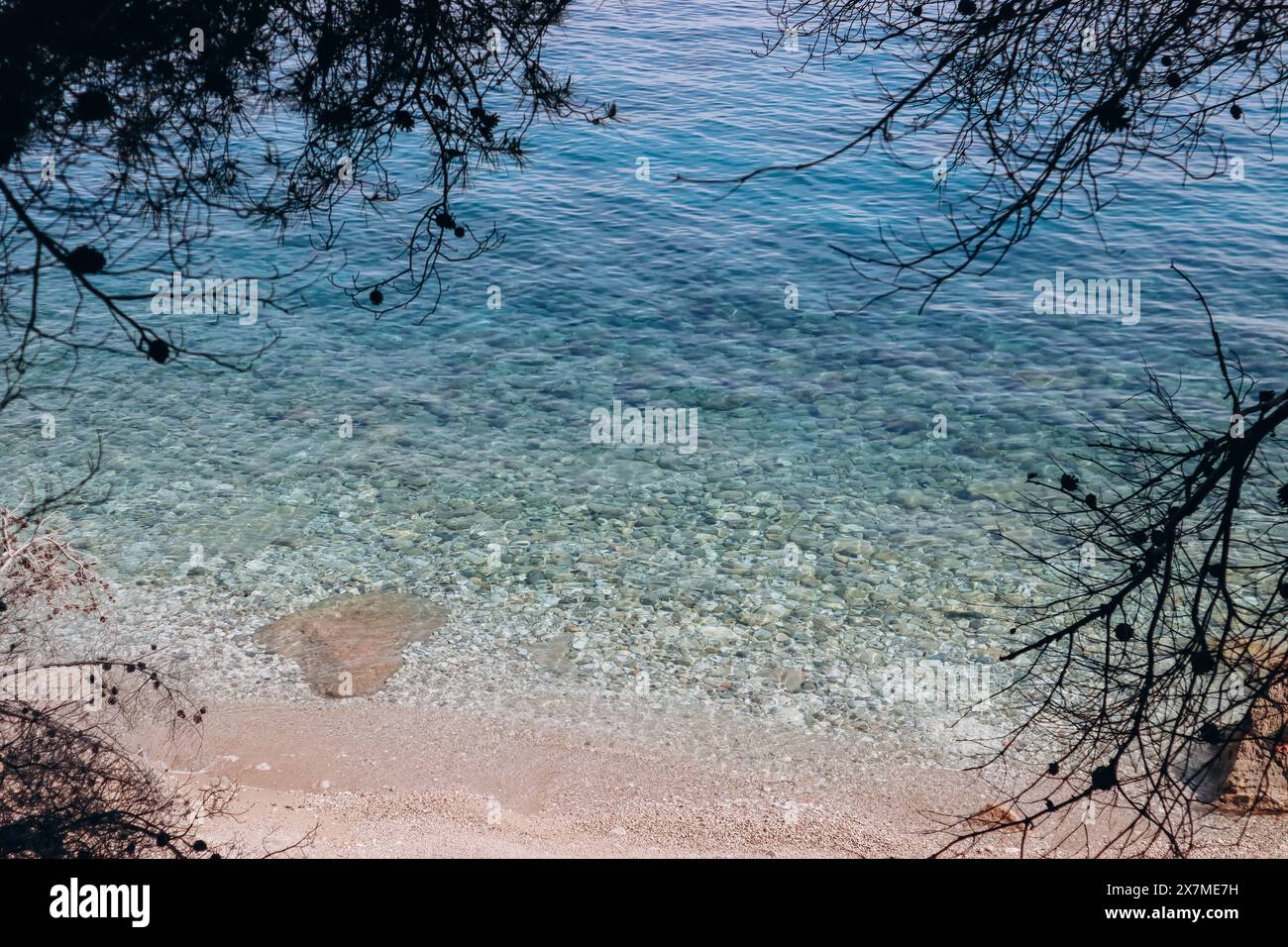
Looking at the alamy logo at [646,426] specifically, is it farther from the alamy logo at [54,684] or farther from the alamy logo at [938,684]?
the alamy logo at [54,684]

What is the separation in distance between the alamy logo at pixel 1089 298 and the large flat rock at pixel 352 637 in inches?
639

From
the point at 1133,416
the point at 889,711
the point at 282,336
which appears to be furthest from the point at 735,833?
the point at 282,336

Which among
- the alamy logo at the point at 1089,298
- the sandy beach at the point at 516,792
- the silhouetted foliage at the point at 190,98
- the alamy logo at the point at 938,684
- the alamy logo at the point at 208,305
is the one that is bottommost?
Answer: the sandy beach at the point at 516,792

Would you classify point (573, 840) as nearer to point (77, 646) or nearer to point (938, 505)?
point (77, 646)

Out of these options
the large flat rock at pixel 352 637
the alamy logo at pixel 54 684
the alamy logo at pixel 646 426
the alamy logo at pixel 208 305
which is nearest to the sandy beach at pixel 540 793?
the large flat rock at pixel 352 637

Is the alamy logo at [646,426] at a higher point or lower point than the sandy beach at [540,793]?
higher

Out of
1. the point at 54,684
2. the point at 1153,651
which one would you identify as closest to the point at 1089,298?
the point at 1153,651

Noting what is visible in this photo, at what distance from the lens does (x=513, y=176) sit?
32.6m

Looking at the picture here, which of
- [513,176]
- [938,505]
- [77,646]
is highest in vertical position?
[513,176]

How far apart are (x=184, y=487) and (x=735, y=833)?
37.0 feet
